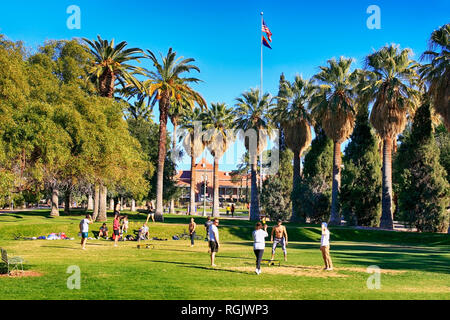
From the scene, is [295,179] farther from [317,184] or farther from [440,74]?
[440,74]

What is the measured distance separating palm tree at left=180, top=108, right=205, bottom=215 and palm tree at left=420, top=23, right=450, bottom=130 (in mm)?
33845

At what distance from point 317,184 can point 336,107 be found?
9104 mm

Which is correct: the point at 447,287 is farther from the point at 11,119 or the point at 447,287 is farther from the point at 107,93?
the point at 107,93

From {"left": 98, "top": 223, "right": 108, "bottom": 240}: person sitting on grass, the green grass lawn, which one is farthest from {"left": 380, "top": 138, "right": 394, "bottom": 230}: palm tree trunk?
{"left": 98, "top": 223, "right": 108, "bottom": 240}: person sitting on grass

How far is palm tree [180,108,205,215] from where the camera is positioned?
63.2 meters

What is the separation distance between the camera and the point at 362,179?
43.6m

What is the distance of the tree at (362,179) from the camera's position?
1697 inches

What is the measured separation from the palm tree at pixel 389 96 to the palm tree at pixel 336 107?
A: 3.43 metres

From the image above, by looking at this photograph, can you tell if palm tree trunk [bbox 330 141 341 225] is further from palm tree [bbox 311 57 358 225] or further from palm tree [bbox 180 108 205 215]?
palm tree [bbox 180 108 205 215]

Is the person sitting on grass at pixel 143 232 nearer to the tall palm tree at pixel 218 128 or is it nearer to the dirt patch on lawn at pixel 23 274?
the dirt patch on lawn at pixel 23 274
